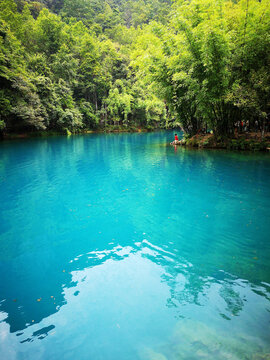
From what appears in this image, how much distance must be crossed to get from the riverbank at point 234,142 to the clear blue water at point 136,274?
33.6ft

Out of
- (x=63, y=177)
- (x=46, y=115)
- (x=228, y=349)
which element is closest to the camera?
(x=228, y=349)

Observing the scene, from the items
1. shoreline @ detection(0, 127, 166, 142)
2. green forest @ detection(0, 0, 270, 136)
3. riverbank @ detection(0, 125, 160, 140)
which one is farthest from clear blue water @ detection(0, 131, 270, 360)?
riverbank @ detection(0, 125, 160, 140)

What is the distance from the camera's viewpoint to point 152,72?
66.0ft

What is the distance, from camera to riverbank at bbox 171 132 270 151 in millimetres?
16828

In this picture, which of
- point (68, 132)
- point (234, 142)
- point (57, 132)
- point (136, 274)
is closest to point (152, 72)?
point (234, 142)

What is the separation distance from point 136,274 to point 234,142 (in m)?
17.3

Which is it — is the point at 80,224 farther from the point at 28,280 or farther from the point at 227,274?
the point at 227,274

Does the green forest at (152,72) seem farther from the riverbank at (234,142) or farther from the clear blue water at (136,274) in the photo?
the clear blue water at (136,274)

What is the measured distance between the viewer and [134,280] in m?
3.81

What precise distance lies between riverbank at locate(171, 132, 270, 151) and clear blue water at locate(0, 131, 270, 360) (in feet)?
33.6

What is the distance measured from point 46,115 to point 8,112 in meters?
7.07

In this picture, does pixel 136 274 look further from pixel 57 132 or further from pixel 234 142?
pixel 57 132

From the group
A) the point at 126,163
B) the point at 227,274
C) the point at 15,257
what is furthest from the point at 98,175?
the point at 227,274

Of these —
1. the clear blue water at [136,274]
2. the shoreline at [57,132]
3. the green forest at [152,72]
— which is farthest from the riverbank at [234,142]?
the shoreline at [57,132]
